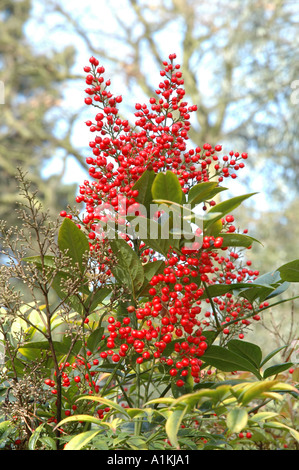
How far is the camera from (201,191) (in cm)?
80

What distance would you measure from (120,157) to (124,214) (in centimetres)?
10

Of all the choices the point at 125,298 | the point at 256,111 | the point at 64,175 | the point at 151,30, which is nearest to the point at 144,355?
the point at 125,298

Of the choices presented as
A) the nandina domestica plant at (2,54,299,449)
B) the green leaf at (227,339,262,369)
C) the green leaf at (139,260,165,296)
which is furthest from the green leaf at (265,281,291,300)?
the green leaf at (139,260,165,296)

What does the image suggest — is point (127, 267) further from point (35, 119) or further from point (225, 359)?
point (35, 119)

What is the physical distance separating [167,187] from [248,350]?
355 mm

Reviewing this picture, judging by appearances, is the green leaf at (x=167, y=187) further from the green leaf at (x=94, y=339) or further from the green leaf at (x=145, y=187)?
the green leaf at (x=94, y=339)

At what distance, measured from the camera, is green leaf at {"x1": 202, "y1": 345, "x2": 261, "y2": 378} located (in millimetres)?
868

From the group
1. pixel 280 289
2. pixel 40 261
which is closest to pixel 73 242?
pixel 40 261

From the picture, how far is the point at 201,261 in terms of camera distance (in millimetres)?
834

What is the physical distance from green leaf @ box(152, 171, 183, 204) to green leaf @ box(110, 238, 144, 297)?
103 millimetres

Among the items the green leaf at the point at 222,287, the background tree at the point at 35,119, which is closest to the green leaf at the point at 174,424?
the green leaf at the point at 222,287

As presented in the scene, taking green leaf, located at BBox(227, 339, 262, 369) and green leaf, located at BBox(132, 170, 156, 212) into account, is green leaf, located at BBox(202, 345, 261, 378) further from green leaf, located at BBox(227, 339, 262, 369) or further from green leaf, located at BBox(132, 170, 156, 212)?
green leaf, located at BBox(132, 170, 156, 212)

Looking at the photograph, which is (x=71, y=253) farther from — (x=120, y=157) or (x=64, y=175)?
(x=64, y=175)
